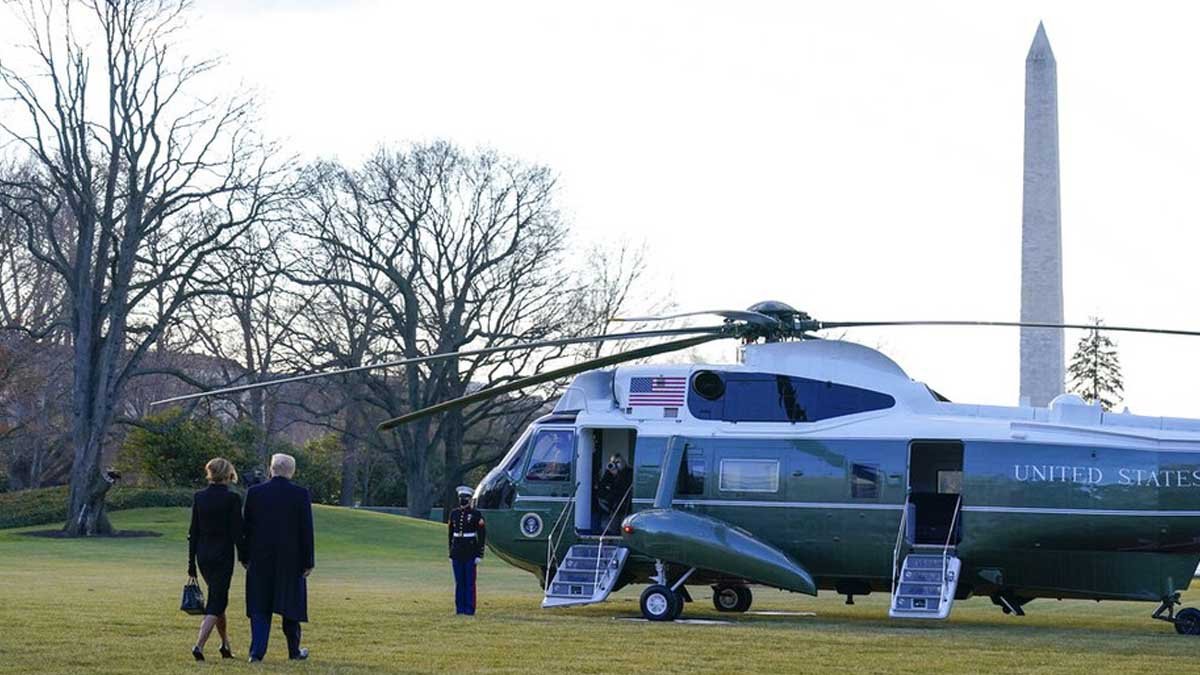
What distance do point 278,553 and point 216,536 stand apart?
0.54 metres

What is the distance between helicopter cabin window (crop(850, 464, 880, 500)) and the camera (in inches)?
790

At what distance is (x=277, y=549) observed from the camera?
14156mm

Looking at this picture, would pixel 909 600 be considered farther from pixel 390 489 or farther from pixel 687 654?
pixel 390 489

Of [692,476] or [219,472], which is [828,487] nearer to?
[692,476]

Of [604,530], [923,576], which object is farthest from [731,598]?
[923,576]

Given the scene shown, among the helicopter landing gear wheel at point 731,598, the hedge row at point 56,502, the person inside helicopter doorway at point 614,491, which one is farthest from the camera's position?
the hedge row at point 56,502

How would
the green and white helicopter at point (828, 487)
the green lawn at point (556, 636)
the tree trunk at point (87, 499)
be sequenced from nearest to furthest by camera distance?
the green lawn at point (556, 636) → the green and white helicopter at point (828, 487) → the tree trunk at point (87, 499)

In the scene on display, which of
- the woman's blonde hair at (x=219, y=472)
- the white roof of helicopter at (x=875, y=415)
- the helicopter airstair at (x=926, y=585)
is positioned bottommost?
the helicopter airstair at (x=926, y=585)

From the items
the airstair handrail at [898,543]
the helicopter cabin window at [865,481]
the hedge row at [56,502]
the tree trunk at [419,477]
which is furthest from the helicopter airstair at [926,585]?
the tree trunk at [419,477]

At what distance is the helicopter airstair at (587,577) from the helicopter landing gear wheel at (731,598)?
1907 millimetres

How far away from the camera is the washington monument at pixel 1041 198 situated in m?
39.0

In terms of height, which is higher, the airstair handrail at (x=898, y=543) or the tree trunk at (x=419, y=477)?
the tree trunk at (x=419, y=477)

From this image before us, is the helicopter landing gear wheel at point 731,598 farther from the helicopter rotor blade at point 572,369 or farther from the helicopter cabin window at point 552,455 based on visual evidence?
the helicopter rotor blade at point 572,369

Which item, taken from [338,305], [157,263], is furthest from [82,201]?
[338,305]
